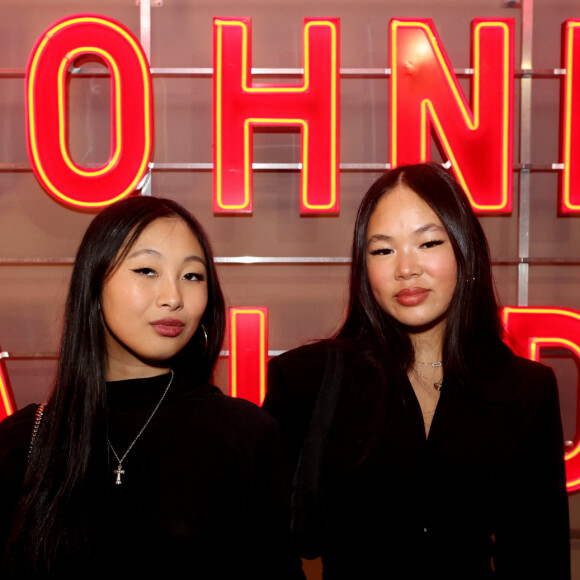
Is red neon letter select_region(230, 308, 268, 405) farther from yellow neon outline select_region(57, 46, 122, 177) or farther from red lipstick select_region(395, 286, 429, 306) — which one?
red lipstick select_region(395, 286, 429, 306)

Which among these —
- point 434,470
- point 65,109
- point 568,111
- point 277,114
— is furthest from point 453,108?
point 434,470

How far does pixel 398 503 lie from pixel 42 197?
247 cm

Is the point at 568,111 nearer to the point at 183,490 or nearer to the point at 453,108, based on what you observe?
the point at 453,108

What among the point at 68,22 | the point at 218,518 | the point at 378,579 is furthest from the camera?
the point at 68,22

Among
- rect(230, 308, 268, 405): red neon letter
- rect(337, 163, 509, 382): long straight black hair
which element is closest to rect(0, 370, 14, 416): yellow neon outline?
rect(230, 308, 268, 405): red neon letter

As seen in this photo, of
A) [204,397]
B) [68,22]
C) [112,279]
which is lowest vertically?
[204,397]

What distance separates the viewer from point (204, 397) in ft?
4.66

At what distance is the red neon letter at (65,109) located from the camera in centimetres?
265

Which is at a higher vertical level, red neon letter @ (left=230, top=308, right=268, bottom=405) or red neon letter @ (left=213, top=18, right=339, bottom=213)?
red neon letter @ (left=213, top=18, right=339, bottom=213)

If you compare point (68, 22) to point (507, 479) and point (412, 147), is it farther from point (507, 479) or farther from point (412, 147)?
point (507, 479)

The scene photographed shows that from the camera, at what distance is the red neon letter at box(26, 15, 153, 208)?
2650 millimetres

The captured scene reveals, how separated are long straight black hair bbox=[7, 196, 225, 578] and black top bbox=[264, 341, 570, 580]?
418 millimetres

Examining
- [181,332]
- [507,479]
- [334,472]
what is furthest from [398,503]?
[181,332]

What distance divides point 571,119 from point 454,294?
1.62 meters
